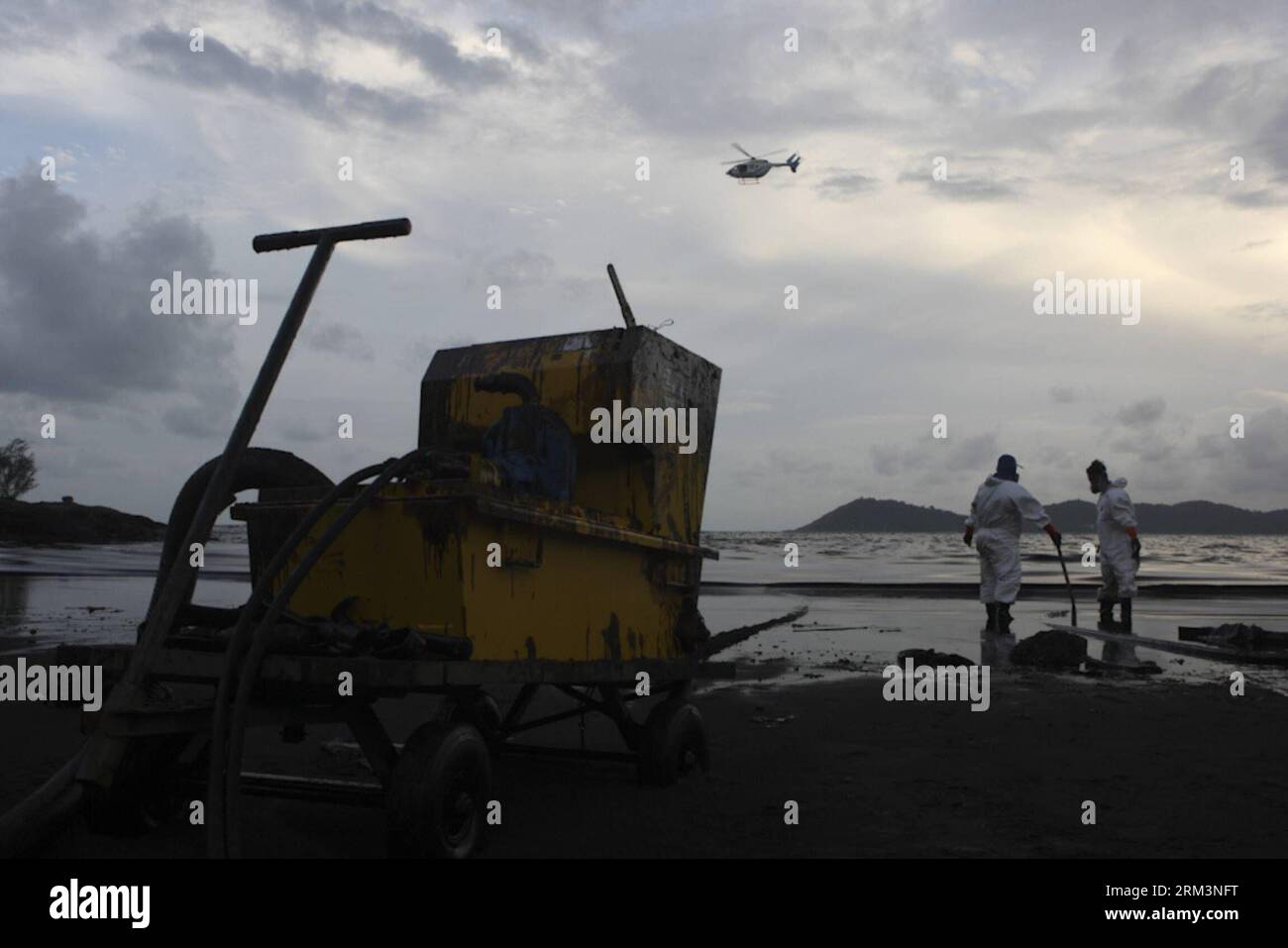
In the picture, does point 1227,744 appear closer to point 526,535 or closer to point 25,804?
point 526,535

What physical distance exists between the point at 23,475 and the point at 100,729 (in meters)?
58.8

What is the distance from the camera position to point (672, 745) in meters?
5.68

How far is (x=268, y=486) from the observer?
15.3ft

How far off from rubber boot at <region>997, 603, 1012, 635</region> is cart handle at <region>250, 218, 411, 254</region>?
11299 mm

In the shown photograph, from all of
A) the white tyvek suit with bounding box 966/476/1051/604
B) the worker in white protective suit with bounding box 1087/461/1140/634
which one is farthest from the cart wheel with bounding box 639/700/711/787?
the worker in white protective suit with bounding box 1087/461/1140/634

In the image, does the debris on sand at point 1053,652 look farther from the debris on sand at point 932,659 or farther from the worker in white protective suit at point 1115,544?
the worker in white protective suit at point 1115,544

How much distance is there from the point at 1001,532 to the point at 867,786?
346 inches

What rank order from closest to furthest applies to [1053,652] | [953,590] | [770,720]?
[770,720], [1053,652], [953,590]

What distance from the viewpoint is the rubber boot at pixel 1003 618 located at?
547 inches

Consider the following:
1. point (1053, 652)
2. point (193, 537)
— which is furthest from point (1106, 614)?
point (193, 537)

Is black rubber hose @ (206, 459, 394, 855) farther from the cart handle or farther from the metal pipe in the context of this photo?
the cart handle

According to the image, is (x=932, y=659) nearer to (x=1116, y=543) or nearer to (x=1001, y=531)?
(x=1001, y=531)

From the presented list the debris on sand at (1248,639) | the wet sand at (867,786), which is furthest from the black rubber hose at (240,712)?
the debris on sand at (1248,639)
